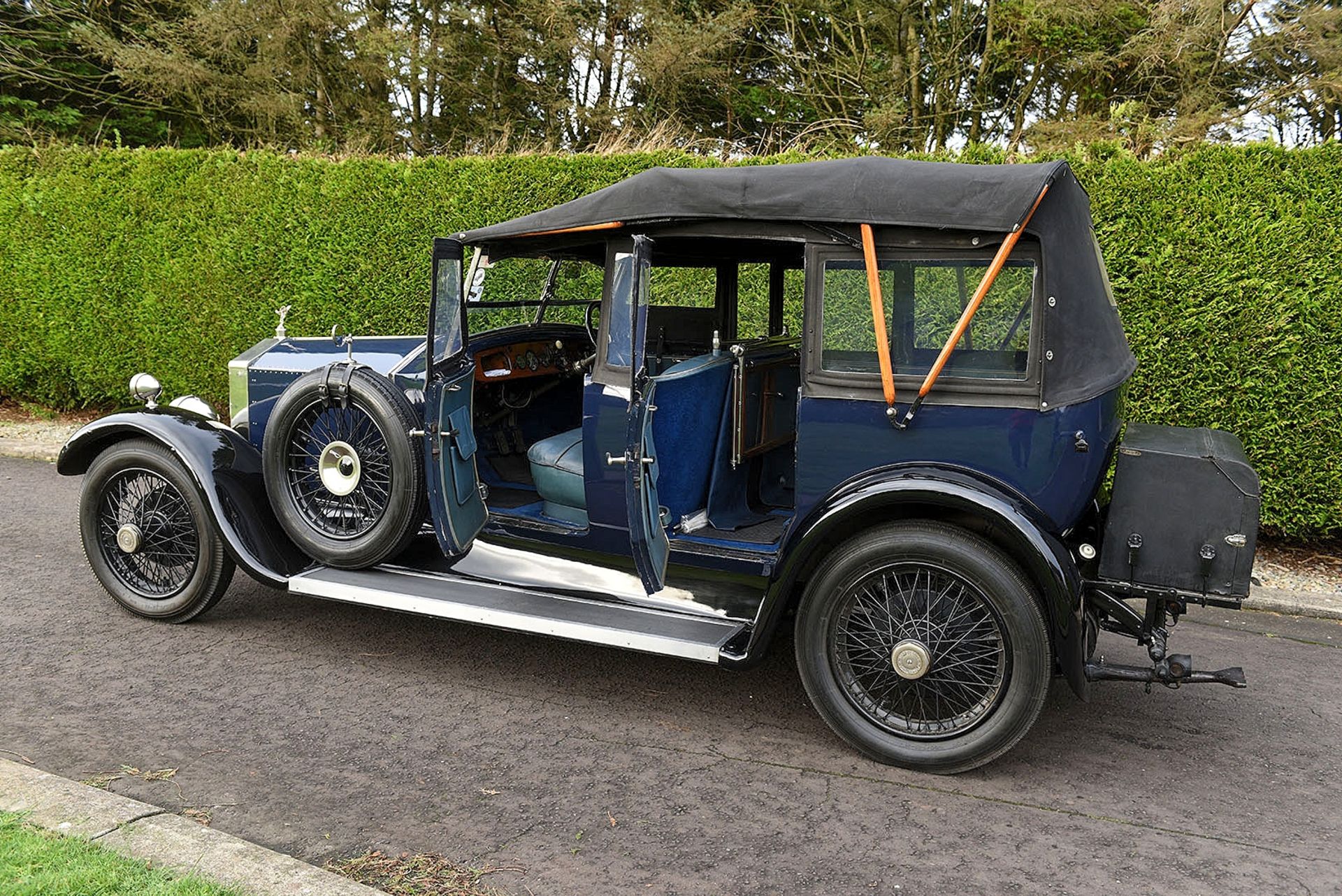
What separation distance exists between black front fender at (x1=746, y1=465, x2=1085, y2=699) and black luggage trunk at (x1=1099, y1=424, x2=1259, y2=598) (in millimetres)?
211

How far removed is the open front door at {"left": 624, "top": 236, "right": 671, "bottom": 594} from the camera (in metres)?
3.62

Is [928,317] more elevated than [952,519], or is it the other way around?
[928,317]

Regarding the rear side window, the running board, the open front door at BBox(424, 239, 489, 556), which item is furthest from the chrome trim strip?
the rear side window

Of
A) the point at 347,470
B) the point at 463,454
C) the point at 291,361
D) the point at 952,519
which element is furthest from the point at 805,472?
the point at 291,361

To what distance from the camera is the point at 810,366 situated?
3660 millimetres

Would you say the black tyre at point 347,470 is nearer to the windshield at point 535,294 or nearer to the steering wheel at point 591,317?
the windshield at point 535,294

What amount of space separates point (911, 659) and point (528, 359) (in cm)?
265

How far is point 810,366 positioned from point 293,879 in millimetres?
2396

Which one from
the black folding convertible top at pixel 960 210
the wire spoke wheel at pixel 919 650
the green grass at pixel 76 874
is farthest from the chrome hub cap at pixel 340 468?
the wire spoke wheel at pixel 919 650

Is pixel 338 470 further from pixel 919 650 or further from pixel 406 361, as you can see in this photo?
pixel 919 650

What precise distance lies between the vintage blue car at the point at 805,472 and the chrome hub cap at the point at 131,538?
10cm

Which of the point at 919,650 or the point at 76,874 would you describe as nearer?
the point at 76,874

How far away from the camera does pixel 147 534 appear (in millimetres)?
4703

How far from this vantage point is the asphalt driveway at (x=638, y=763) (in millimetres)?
2934
